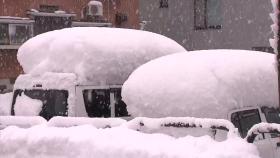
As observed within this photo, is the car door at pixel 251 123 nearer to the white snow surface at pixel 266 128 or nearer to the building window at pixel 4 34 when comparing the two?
the white snow surface at pixel 266 128

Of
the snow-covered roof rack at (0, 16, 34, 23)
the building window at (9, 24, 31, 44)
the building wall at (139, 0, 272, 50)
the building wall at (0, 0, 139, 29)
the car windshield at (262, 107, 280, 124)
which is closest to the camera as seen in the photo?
the car windshield at (262, 107, 280, 124)

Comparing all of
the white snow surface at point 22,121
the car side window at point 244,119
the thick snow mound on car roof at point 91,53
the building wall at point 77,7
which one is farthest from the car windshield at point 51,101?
the building wall at point 77,7

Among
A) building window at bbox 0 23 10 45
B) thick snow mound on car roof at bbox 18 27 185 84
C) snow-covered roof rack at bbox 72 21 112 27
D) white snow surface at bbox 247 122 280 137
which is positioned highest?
snow-covered roof rack at bbox 72 21 112 27

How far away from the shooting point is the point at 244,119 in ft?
19.6

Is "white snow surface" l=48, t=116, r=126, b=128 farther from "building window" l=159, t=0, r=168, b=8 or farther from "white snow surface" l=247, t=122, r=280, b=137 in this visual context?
"building window" l=159, t=0, r=168, b=8

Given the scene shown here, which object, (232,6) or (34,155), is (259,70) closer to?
(34,155)

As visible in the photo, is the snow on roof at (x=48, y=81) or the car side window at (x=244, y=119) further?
the snow on roof at (x=48, y=81)

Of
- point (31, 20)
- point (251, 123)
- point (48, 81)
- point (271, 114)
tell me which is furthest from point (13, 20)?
point (251, 123)

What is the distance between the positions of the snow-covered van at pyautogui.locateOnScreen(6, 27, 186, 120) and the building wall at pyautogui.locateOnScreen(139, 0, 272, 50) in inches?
577

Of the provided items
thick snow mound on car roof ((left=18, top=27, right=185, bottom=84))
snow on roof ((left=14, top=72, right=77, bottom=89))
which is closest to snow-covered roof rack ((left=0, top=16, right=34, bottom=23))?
thick snow mound on car roof ((left=18, top=27, right=185, bottom=84))

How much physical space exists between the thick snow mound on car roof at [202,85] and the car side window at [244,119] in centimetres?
10

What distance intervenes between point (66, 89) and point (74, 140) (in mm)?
2375

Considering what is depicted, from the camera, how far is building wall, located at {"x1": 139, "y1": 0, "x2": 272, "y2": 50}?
22.1 metres

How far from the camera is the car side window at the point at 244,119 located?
580 cm
